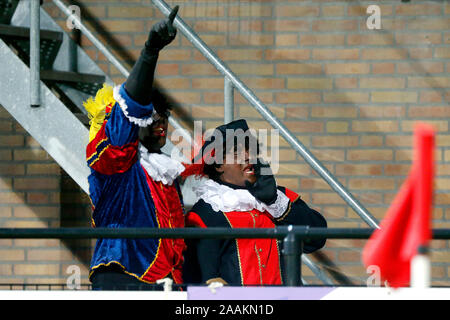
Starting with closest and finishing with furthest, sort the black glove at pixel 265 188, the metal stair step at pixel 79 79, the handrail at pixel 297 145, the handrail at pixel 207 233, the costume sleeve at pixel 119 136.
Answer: the handrail at pixel 207 233
the costume sleeve at pixel 119 136
the black glove at pixel 265 188
the handrail at pixel 297 145
the metal stair step at pixel 79 79

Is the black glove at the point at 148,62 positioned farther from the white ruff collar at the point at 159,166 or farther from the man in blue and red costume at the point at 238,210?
the man in blue and red costume at the point at 238,210

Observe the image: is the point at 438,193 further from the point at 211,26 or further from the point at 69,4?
the point at 69,4

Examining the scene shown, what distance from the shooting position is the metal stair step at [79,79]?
388 cm

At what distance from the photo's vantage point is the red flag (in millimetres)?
1326

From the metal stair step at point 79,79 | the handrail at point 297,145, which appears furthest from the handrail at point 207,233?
the metal stair step at point 79,79

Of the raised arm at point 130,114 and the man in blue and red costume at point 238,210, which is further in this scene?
the man in blue and red costume at point 238,210

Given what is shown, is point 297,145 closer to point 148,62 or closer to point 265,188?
point 265,188

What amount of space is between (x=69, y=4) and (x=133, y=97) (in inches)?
80.8

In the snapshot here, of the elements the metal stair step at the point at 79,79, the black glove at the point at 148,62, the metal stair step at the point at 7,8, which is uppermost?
the metal stair step at the point at 7,8

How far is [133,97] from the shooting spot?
263cm

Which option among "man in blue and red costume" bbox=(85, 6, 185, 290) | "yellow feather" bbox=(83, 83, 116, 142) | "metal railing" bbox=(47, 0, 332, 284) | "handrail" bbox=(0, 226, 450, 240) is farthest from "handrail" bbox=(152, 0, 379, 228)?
"handrail" bbox=(0, 226, 450, 240)

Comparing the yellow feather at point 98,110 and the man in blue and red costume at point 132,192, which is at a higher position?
the yellow feather at point 98,110
